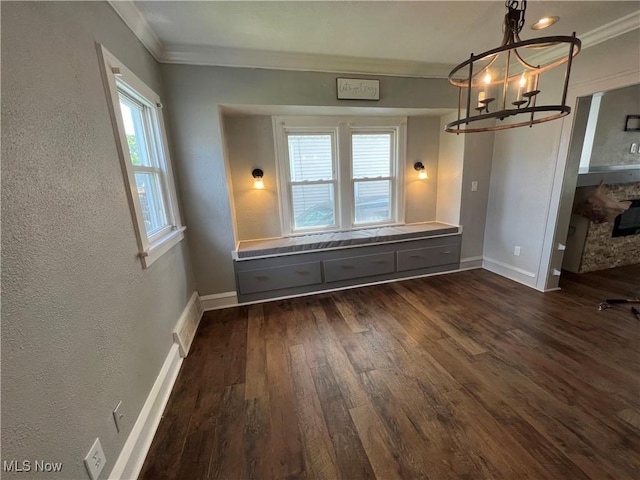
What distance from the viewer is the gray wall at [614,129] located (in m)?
3.21

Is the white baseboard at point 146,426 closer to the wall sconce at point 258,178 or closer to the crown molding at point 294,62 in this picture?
the wall sconce at point 258,178

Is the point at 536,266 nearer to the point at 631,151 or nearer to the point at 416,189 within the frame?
the point at 416,189

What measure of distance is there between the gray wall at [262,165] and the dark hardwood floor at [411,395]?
45.0 inches

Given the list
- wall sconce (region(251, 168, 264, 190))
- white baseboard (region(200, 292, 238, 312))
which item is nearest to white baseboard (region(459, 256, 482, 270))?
wall sconce (region(251, 168, 264, 190))

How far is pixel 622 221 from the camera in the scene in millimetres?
3525

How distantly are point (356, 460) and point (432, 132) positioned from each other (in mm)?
3772

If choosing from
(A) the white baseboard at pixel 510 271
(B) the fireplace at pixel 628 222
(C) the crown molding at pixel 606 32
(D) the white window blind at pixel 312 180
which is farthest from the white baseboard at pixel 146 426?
(B) the fireplace at pixel 628 222

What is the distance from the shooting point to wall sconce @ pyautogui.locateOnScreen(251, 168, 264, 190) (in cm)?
308

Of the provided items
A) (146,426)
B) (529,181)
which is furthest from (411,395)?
(529,181)

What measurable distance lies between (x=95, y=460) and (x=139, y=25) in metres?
2.57

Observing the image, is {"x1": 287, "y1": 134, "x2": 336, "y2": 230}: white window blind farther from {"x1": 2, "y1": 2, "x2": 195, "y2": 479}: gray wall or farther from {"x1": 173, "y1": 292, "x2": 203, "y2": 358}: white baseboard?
{"x1": 2, "y1": 2, "x2": 195, "y2": 479}: gray wall

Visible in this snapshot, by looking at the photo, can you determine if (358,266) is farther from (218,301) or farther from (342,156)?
(218,301)

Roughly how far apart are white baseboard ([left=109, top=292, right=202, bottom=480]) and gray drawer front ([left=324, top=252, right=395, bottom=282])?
1.69 metres

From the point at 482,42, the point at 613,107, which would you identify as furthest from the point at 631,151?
the point at 482,42
